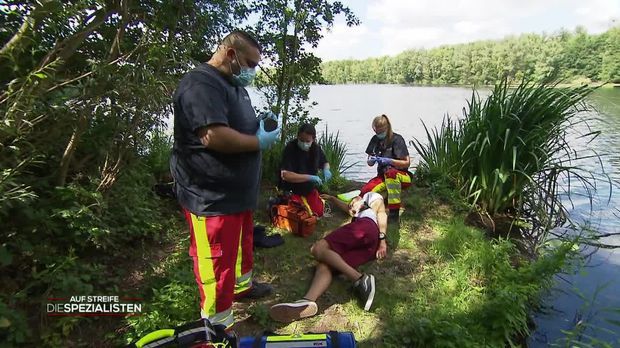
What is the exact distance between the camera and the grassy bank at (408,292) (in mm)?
2162

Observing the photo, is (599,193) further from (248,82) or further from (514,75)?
(248,82)

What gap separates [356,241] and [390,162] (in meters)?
1.40

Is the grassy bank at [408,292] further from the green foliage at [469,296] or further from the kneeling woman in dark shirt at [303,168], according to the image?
the kneeling woman in dark shirt at [303,168]

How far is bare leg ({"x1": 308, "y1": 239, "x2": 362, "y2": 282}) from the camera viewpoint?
2719 millimetres

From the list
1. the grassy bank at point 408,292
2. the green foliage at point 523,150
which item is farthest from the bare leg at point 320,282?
the green foliage at point 523,150

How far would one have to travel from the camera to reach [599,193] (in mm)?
5633

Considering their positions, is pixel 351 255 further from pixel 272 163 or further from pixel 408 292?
pixel 272 163

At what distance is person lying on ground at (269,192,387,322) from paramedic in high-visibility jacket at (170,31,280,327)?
56 cm

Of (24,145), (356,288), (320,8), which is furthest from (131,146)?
(320,8)

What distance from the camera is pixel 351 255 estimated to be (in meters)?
2.96

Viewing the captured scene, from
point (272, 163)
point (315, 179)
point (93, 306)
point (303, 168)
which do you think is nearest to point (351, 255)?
point (315, 179)

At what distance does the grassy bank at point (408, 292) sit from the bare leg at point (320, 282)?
11cm

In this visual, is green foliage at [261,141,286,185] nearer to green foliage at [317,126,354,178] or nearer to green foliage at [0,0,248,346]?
green foliage at [317,126,354,178]


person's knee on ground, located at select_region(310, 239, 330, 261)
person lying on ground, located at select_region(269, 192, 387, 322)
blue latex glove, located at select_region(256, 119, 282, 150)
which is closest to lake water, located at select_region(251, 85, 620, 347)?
person lying on ground, located at select_region(269, 192, 387, 322)
